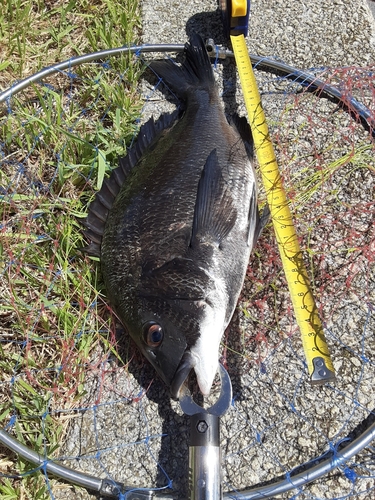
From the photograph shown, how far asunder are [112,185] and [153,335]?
0.93 m

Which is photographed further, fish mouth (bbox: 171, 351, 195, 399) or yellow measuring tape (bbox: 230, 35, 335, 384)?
yellow measuring tape (bbox: 230, 35, 335, 384)

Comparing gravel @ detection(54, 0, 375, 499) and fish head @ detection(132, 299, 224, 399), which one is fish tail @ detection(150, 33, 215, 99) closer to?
gravel @ detection(54, 0, 375, 499)

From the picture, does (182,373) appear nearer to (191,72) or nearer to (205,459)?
(205,459)

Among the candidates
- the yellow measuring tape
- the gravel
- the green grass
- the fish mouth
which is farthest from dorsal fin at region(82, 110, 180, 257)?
the fish mouth

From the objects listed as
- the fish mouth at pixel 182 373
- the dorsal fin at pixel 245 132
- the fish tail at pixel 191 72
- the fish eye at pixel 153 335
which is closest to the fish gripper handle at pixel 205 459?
the fish mouth at pixel 182 373

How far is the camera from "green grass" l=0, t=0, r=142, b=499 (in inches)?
87.8

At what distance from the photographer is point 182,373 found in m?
1.88

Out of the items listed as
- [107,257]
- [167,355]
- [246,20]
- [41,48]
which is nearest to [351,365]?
[167,355]

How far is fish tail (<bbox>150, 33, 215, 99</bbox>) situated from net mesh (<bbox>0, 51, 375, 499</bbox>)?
0.32 metres

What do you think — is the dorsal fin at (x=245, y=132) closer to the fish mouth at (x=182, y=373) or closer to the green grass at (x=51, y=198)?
the green grass at (x=51, y=198)

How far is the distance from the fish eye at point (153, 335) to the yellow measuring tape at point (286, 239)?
69cm

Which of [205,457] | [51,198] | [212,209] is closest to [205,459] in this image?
[205,457]

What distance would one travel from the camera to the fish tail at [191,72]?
110 inches

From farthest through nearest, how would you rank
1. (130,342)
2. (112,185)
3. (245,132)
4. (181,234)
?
(245,132)
(112,185)
(130,342)
(181,234)
